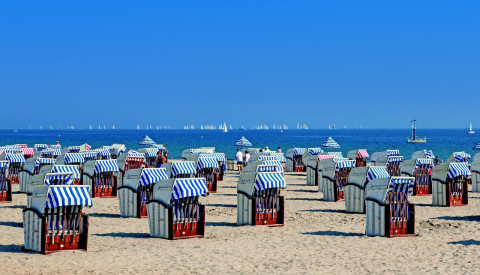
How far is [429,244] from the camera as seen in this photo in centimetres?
1341

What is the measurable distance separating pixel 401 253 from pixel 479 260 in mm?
1338

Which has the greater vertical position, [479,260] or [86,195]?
[86,195]

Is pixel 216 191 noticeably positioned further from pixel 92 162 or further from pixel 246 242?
pixel 246 242

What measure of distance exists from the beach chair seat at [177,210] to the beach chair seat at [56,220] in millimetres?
1833

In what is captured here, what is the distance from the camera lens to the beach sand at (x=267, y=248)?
36.8 feet

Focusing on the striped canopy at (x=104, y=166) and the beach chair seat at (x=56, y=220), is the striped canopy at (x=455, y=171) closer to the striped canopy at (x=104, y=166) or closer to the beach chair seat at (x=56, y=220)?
the striped canopy at (x=104, y=166)

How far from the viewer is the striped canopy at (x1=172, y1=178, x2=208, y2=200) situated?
13.8m

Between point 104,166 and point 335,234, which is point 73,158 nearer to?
point 104,166

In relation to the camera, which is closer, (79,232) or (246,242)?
(79,232)

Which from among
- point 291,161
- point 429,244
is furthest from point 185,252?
point 291,161

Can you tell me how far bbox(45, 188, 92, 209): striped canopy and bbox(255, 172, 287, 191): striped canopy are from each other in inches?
173

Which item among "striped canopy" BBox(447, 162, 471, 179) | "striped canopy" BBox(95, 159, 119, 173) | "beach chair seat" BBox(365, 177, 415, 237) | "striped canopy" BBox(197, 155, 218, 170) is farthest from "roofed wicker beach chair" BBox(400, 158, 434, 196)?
"striped canopy" BBox(95, 159, 119, 173)

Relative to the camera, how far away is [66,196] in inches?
484

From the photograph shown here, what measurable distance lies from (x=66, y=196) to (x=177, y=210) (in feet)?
7.96
